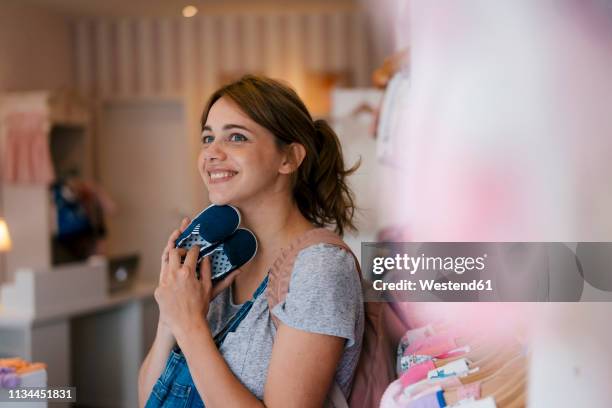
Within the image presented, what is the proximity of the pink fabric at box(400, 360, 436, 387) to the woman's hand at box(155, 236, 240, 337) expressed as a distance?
0.27 m

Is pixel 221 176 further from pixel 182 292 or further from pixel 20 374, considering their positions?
pixel 20 374

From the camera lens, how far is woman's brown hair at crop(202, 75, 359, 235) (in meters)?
0.90

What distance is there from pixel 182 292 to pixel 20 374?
343mm

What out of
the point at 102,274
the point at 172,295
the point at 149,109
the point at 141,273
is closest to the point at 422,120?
the point at 172,295

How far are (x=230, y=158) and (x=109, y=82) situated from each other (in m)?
3.25

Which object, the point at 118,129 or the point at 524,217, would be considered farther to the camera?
the point at 118,129

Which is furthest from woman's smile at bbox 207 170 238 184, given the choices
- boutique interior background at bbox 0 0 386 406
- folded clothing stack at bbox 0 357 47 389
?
boutique interior background at bbox 0 0 386 406

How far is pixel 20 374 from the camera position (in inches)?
41.4

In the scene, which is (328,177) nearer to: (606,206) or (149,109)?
(606,206)

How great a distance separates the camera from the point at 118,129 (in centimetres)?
406

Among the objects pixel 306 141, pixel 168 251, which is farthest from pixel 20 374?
pixel 306 141

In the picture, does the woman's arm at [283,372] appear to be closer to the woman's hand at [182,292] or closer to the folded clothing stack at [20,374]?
the woman's hand at [182,292]

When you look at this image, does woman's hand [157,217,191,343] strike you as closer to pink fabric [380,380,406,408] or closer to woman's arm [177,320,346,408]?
woman's arm [177,320,346,408]

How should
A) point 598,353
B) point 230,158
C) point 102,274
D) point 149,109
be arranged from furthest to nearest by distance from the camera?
point 149,109, point 102,274, point 230,158, point 598,353
